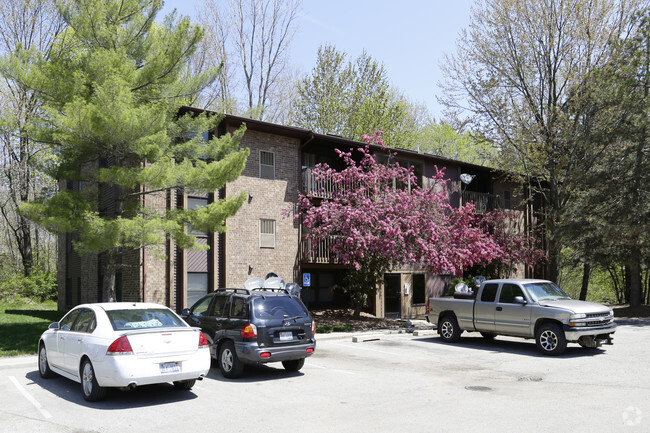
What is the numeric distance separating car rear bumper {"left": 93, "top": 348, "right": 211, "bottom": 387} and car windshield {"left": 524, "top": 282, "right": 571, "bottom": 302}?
9.37m

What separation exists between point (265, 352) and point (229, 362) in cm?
97

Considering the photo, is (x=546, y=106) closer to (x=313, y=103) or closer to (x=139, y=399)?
(x=313, y=103)

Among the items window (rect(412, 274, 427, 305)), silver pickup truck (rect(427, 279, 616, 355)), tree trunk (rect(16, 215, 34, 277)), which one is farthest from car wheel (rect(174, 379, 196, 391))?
tree trunk (rect(16, 215, 34, 277))

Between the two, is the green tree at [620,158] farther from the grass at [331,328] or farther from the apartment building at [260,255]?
the grass at [331,328]

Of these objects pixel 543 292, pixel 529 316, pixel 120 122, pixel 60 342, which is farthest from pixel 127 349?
pixel 543 292

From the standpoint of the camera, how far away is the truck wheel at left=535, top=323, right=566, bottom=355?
43.6ft

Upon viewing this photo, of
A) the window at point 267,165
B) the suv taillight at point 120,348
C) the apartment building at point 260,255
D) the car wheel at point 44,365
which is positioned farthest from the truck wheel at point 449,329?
the car wheel at point 44,365

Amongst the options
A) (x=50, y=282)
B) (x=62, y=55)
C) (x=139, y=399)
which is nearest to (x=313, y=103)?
(x=50, y=282)

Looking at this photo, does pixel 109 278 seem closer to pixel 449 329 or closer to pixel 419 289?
pixel 449 329

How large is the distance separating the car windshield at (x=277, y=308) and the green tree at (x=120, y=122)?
532cm

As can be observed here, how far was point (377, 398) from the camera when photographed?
892cm

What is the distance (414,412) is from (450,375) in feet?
11.6

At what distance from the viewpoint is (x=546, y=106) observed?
95.3 ft

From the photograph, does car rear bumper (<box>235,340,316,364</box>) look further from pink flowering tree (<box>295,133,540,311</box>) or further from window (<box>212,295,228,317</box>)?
pink flowering tree (<box>295,133,540,311</box>)
